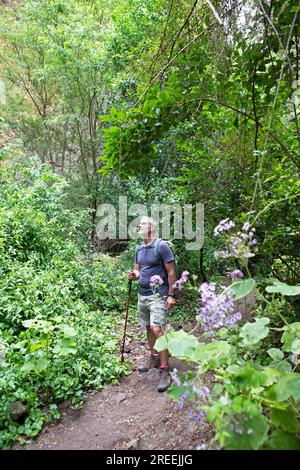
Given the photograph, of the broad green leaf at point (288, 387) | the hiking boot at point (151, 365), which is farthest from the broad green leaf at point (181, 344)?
the hiking boot at point (151, 365)

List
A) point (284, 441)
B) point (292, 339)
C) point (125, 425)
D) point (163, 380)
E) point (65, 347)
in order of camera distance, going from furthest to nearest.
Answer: point (163, 380) < point (65, 347) < point (125, 425) < point (292, 339) < point (284, 441)

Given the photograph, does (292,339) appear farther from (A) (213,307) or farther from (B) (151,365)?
(B) (151,365)

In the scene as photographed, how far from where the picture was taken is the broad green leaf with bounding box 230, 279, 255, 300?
1347 mm

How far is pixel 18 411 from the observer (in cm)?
243

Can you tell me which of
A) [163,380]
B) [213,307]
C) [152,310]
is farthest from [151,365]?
[213,307]

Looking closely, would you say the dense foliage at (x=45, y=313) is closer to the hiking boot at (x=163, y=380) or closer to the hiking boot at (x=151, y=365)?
the hiking boot at (x=151, y=365)

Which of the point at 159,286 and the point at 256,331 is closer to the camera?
the point at 256,331

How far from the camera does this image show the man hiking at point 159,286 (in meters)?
3.04

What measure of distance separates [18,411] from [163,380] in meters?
1.26

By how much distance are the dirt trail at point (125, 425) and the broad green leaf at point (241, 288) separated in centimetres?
106

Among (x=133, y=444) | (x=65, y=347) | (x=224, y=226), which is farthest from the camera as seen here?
(x=65, y=347)

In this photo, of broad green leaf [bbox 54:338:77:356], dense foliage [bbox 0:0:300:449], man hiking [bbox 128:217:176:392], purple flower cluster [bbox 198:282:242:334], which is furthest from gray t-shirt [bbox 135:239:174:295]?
purple flower cluster [bbox 198:282:242:334]
